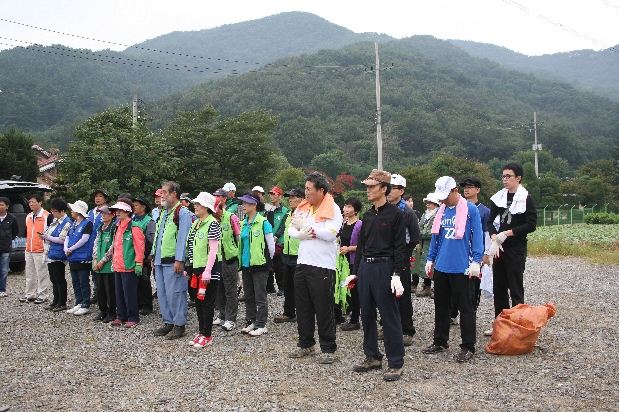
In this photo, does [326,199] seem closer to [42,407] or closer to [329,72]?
[42,407]

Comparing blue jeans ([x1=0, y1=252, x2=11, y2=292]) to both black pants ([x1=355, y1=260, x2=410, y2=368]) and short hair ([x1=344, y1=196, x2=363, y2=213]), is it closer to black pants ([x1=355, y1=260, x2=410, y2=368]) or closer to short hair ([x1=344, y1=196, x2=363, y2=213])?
short hair ([x1=344, y1=196, x2=363, y2=213])

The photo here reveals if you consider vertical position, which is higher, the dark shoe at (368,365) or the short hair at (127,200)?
the short hair at (127,200)

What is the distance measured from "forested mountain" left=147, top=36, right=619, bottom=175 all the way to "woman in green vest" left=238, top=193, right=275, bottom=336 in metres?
49.8

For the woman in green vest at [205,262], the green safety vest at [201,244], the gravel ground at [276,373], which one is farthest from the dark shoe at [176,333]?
the green safety vest at [201,244]

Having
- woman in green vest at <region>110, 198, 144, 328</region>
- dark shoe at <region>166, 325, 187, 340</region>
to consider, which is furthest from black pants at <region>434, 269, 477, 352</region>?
woman in green vest at <region>110, 198, 144, 328</region>

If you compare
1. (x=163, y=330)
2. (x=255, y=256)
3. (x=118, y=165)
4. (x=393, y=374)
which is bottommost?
(x=163, y=330)

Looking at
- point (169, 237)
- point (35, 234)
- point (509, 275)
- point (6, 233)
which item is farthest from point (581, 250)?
point (6, 233)

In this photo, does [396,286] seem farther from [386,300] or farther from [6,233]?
[6,233]

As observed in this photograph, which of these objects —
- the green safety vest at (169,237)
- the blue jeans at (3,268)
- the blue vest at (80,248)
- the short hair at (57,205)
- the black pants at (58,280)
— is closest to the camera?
the green safety vest at (169,237)

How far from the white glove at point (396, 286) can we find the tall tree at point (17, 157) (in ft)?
83.8

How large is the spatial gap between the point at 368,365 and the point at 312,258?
4.09 ft

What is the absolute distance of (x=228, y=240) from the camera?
7.07m

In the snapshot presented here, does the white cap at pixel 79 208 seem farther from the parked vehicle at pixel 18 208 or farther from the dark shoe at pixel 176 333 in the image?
the parked vehicle at pixel 18 208

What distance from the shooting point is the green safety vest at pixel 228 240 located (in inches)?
278
